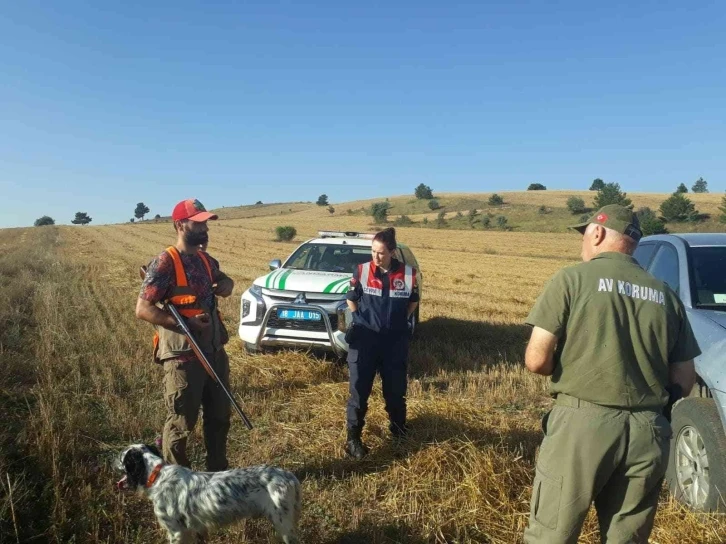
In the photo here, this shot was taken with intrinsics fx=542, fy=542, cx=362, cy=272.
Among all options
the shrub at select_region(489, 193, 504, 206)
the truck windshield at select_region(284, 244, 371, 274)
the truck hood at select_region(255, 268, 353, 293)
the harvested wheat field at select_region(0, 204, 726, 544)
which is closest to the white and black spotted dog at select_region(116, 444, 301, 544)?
the harvested wheat field at select_region(0, 204, 726, 544)

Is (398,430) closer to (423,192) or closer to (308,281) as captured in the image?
(308,281)

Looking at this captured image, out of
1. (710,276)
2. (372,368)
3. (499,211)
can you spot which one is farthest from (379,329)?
(499,211)

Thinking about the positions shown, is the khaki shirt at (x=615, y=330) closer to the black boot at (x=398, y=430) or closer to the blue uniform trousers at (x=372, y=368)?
the blue uniform trousers at (x=372, y=368)

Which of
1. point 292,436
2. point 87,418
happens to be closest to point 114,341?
point 87,418

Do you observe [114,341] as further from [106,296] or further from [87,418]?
[106,296]

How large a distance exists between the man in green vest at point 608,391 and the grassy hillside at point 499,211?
4533 cm

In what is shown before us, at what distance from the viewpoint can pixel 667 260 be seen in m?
4.80

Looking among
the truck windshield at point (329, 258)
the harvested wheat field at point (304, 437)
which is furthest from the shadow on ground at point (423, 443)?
the truck windshield at point (329, 258)

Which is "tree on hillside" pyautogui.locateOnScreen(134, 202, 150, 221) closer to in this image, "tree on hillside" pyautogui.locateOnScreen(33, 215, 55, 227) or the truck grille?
"tree on hillside" pyautogui.locateOnScreen(33, 215, 55, 227)

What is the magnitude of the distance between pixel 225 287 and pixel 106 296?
9135 millimetres

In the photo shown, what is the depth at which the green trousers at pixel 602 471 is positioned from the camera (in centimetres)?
218

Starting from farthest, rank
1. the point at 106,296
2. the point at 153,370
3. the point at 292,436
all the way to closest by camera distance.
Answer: the point at 106,296 < the point at 153,370 < the point at 292,436

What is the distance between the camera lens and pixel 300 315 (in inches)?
259

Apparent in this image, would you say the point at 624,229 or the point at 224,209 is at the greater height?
the point at 224,209
